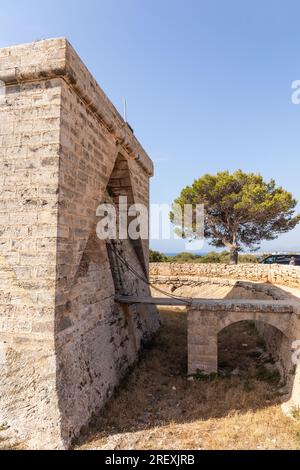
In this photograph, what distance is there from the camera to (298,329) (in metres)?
6.21

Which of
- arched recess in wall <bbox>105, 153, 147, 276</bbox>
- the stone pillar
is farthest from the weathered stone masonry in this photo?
arched recess in wall <bbox>105, 153, 147, 276</bbox>

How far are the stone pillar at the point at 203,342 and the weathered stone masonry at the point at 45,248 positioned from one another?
8.15 feet

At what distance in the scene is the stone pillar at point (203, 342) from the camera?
7.05 metres

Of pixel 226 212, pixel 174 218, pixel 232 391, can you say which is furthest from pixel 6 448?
pixel 174 218

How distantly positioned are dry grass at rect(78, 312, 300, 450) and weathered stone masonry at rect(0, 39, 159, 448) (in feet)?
1.78

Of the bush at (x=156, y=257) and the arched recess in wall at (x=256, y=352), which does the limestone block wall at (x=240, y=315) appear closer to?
the arched recess in wall at (x=256, y=352)

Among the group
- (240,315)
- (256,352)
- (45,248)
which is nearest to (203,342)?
(240,315)

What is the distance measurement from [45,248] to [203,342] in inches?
183

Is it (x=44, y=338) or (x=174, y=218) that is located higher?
(x=174, y=218)

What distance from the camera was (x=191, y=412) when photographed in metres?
5.38

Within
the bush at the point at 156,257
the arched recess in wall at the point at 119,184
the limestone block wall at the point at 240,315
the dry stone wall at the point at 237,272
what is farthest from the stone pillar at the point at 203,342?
the bush at the point at 156,257

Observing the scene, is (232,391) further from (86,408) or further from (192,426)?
(86,408)

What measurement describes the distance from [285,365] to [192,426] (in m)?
2.91

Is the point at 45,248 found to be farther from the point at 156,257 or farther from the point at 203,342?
the point at 156,257
